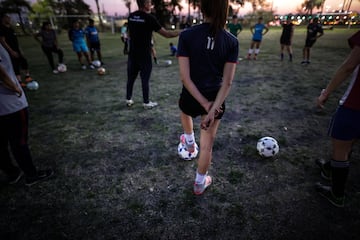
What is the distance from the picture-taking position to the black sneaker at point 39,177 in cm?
265

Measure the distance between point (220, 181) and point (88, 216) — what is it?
1.76m

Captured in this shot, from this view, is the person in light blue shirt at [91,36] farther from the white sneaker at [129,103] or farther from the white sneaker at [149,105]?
the white sneaker at [149,105]

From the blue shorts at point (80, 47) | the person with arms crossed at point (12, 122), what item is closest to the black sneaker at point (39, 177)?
the person with arms crossed at point (12, 122)

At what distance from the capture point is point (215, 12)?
154 cm

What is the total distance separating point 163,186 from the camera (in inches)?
105

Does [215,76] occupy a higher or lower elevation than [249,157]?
higher

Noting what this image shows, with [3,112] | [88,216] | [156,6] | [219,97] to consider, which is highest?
[156,6]

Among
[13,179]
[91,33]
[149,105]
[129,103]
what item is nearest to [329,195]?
[149,105]

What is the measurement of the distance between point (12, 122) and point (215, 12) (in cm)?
252

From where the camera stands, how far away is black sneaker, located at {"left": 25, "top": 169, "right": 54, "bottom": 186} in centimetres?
265

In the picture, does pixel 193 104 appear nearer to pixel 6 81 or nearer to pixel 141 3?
pixel 6 81

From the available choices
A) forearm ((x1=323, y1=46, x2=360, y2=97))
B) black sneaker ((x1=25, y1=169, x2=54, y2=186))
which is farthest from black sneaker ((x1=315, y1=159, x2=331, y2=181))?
black sneaker ((x1=25, y1=169, x2=54, y2=186))

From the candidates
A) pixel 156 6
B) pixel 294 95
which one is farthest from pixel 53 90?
pixel 156 6

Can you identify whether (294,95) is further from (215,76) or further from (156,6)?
(156,6)
